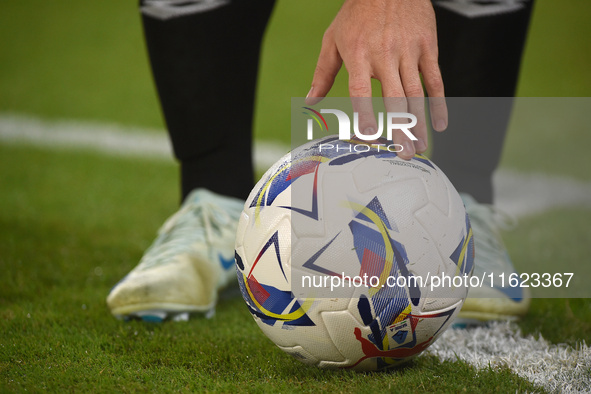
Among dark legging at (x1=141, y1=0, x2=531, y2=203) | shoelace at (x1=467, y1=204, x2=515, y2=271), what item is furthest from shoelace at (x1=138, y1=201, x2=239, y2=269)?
shoelace at (x1=467, y1=204, x2=515, y2=271)

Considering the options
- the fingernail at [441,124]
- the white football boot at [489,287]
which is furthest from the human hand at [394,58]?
the white football boot at [489,287]

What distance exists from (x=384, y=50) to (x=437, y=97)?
0.16 m

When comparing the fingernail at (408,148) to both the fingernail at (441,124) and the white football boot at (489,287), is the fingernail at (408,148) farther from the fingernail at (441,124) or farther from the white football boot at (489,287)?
the white football boot at (489,287)

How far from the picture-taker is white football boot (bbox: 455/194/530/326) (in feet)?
5.52

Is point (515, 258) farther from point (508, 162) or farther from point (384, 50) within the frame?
point (508, 162)

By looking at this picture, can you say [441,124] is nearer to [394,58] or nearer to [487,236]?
[394,58]

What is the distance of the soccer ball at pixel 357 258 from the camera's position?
120 centimetres

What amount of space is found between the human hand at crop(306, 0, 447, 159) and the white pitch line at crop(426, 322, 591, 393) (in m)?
0.52

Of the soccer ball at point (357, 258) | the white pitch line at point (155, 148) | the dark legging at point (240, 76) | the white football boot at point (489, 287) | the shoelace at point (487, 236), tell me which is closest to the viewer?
the soccer ball at point (357, 258)

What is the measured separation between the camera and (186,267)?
1785mm

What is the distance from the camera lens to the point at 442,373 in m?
1.29

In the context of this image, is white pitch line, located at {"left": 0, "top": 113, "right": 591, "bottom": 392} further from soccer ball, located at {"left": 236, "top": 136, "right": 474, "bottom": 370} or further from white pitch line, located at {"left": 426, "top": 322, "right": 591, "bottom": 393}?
soccer ball, located at {"left": 236, "top": 136, "right": 474, "bottom": 370}

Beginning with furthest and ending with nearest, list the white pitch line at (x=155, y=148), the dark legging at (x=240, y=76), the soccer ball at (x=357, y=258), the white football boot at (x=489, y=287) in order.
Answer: the white pitch line at (x=155, y=148), the dark legging at (x=240, y=76), the white football boot at (x=489, y=287), the soccer ball at (x=357, y=258)

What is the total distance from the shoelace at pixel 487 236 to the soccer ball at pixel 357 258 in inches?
Result: 20.0
